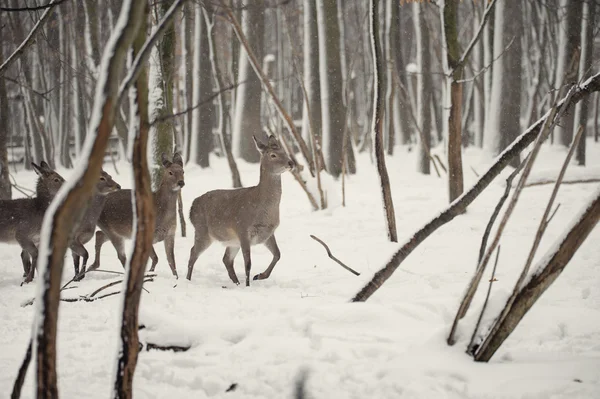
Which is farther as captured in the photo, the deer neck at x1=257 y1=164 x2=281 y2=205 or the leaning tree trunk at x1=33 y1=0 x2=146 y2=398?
the deer neck at x1=257 y1=164 x2=281 y2=205

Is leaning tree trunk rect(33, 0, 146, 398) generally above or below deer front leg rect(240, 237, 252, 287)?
above

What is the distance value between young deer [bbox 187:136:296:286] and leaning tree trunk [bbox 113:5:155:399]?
3968 mm

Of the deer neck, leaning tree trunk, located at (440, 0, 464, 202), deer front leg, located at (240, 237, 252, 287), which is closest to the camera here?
deer front leg, located at (240, 237, 252, 287)

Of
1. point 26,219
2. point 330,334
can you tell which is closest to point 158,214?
point 26,219

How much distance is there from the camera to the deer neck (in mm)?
6734

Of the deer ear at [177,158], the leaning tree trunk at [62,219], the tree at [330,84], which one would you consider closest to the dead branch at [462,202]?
the leaning tree trunk at [62,219]

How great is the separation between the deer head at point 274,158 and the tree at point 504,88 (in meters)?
8.44

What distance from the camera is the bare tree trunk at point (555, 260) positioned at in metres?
2.90

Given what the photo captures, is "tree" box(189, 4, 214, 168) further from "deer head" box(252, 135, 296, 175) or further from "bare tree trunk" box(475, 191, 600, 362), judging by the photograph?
"bare tree trunk" box(475, 191, 600, 362)

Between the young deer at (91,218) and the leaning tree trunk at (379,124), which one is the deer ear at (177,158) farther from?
the leaning tree trunk at (379,124)

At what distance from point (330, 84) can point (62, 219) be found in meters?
11.3

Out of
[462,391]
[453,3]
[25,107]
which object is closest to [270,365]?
[462,391]

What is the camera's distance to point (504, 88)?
13.7 meters

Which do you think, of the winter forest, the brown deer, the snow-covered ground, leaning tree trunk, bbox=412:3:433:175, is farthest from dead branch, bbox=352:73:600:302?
leaning tree trunk, bbox=412:3:433:175
